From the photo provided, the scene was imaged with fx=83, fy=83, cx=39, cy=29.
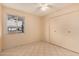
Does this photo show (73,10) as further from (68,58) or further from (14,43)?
(14,43)

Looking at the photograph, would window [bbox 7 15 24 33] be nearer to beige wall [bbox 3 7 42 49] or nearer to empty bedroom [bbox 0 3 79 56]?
empty bedroom [bbox 0 3 79 56]

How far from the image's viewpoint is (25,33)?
5227 millimetres

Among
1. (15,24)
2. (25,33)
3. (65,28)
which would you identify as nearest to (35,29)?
(25,33)

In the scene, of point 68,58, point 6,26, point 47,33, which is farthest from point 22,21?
point 68,58

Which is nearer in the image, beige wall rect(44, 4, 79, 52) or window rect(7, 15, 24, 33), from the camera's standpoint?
beige wall rect(44, 4, 79, 52)

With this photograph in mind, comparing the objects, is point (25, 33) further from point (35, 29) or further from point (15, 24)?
point (35, 29)

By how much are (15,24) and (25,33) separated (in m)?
1.02

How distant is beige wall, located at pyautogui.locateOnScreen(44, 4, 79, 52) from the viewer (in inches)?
135

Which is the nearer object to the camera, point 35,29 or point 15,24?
point 15,24

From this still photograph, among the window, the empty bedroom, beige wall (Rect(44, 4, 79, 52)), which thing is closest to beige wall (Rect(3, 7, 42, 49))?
the empty bedroom

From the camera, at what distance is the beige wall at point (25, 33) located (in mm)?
3981

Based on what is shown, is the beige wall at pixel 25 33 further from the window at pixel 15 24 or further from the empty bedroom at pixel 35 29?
the window at pixel 15 24

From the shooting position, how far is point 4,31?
389 cm

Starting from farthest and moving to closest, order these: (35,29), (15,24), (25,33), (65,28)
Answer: (35,29) → (25,33) → (15,24) → (65,28)
